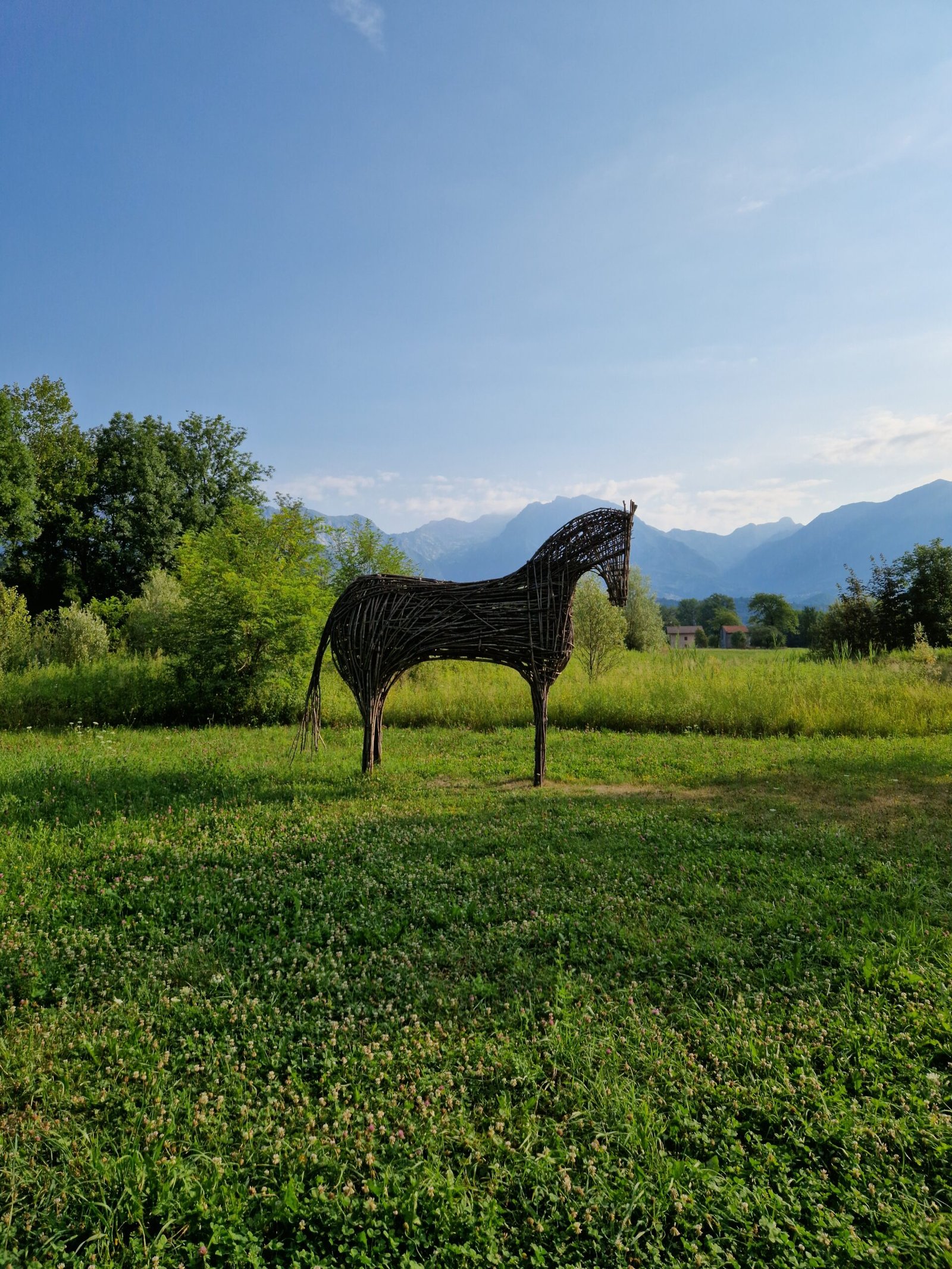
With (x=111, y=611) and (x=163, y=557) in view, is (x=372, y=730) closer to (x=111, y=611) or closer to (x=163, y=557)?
(x=111, y=611)

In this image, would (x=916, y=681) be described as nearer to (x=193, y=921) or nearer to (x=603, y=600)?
(x=603, y=600)

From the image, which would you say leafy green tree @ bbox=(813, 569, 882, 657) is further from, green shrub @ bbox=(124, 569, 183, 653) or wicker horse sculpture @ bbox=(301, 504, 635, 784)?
green shrub @ bbox=(124, 569, 183, 653)

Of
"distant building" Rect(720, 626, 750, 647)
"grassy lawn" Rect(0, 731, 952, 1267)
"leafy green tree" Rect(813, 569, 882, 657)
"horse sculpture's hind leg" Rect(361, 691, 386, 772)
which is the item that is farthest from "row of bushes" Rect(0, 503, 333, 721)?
"distant building" Rect(720, 626, 750, 647)

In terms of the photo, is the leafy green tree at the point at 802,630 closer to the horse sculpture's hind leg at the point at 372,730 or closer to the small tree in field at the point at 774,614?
the small tree in field at the point at 774,614

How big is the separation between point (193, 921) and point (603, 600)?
18727 mm

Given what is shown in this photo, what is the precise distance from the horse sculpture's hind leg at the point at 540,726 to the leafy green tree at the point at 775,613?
281ft

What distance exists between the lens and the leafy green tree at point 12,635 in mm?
17328

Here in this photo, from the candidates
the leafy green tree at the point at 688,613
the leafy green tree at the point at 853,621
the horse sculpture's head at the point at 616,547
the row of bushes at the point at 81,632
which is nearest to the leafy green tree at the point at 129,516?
the row of bushes at the point at 81,632

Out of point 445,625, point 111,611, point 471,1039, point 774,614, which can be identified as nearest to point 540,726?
point 445,625

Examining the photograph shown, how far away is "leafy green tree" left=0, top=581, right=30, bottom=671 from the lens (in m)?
17.3

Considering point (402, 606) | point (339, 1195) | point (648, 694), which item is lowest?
point (339, 1195)

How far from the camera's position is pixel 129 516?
32.4m

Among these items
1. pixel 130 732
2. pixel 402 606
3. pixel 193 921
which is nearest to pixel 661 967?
pixel 193 921

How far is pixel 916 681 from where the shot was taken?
14.4 metres
